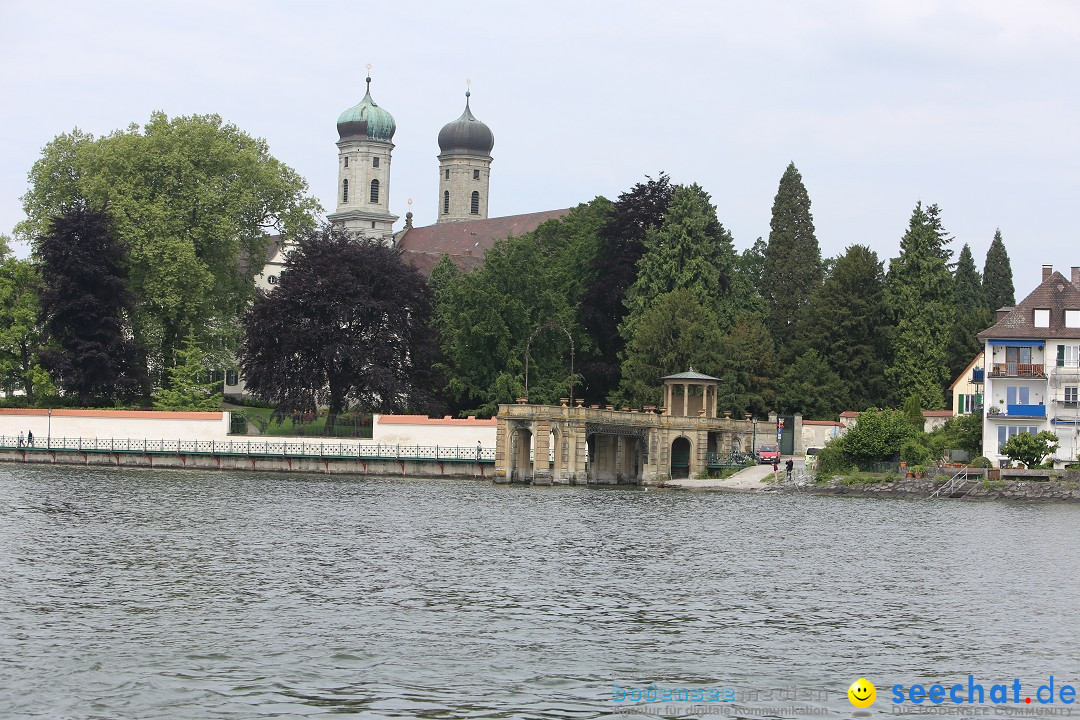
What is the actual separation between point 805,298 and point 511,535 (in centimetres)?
6352

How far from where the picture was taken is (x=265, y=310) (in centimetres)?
8862

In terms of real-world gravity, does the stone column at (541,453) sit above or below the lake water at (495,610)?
above

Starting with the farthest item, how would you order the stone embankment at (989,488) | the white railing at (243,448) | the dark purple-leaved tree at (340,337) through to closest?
1. the dark purple-leaved tree at (340,337)
2. the white railing at (243,448)
3. the stone embankment at (989,488)

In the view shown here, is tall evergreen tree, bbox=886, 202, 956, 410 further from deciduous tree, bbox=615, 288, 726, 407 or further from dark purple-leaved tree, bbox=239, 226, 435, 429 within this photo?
dark purple-leaved tree, bbox=239, 226, 435, 429

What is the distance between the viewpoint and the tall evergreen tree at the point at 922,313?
89688 mm

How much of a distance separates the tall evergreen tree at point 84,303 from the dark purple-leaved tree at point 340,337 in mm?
7894

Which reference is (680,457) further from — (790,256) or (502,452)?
(790,256)

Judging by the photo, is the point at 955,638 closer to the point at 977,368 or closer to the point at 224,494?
the point at 224,494

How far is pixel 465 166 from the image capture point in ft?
595

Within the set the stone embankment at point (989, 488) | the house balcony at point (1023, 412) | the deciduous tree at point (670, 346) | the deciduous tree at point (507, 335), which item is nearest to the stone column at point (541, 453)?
the deciduous tree at point (507, 335)

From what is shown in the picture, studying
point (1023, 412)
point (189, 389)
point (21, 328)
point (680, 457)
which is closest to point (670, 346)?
point (680, 457)

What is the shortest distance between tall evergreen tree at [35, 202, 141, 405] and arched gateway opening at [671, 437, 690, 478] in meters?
33.0

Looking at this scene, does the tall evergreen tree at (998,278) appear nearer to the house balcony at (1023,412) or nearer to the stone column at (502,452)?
the house balcony at (1023,412)

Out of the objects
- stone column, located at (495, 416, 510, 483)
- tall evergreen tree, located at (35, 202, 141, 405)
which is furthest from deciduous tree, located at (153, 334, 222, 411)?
stone column, located at (495, 416, 510, 483)
